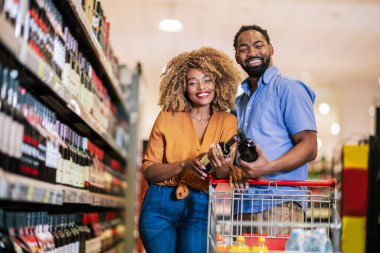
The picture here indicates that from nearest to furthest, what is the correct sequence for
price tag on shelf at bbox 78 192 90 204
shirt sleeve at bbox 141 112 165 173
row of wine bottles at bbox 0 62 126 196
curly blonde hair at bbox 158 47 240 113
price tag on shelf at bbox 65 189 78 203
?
1. row of wine bottles at bbox 0 62 126 196
2. shirt sleeve at bbox 141 112 165 173
3. curly blonde hair at bbox 158 47 240 113
4. price tag on shelf at bbox 65 189 78 203
5. price tag on shelf at bbox 78 192 90 204

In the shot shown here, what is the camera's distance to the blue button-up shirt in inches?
120

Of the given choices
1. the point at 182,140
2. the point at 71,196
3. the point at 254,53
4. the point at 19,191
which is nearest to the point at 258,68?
the point at 254,53

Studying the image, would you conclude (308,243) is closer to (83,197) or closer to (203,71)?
(203,71)

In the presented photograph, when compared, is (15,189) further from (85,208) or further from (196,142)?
(85,208)

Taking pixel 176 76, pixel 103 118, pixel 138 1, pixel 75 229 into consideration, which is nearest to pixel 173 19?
pixel 138 1

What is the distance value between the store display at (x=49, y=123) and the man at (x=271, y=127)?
92 cm

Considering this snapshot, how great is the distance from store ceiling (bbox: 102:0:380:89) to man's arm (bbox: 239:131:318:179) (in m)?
5.44

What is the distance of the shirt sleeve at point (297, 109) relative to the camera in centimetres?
304

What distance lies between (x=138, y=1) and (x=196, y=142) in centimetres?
573

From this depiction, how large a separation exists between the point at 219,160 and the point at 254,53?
729 millimetres

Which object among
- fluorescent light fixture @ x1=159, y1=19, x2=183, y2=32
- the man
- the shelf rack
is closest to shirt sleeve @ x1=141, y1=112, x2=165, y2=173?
the man

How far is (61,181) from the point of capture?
3.52 metres

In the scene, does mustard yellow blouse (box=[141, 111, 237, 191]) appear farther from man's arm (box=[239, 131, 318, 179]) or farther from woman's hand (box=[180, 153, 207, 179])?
man's arm (box=[239, 131, 318, 179])

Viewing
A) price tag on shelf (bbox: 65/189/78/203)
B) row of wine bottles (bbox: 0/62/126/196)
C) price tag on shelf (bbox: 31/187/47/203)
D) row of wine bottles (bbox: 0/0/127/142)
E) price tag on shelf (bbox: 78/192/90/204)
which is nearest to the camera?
row of wine bottles (bbox: 0/62/126/196)
